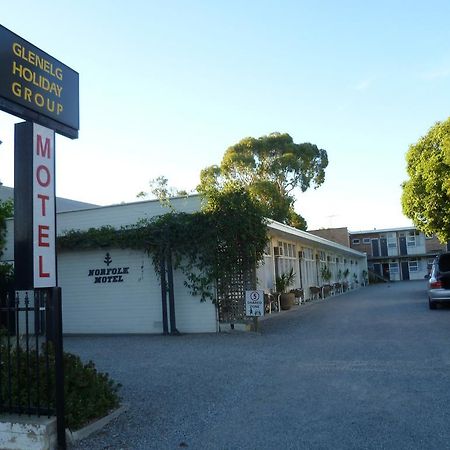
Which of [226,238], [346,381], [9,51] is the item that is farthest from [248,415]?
[226,238]

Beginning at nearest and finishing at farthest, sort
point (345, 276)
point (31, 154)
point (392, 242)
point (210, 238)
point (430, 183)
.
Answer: point (31, 154), point (210, 238), point (430, 183), point (345, 276), point (392, 242)

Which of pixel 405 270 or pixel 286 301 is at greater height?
pixel 405 270

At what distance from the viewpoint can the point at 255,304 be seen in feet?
41.6

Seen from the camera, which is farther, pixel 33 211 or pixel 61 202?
pixel 61 202

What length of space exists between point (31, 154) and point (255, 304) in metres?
8.08

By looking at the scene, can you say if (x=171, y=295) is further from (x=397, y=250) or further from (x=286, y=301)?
(x=397, y=250)

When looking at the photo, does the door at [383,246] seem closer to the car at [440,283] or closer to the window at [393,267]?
the window at [393,267]

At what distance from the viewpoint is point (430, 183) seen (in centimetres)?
1947

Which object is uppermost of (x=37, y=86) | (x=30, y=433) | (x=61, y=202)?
(x=61, y=202)

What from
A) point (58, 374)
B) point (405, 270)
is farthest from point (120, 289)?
point (405, 270)

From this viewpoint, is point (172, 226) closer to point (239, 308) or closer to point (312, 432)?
point (239, 308)

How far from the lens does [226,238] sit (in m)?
12.8

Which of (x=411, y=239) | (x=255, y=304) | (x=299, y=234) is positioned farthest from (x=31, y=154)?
(x=411, y=239)

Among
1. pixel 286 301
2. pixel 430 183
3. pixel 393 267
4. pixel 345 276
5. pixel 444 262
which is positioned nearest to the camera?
pixel 444 262
